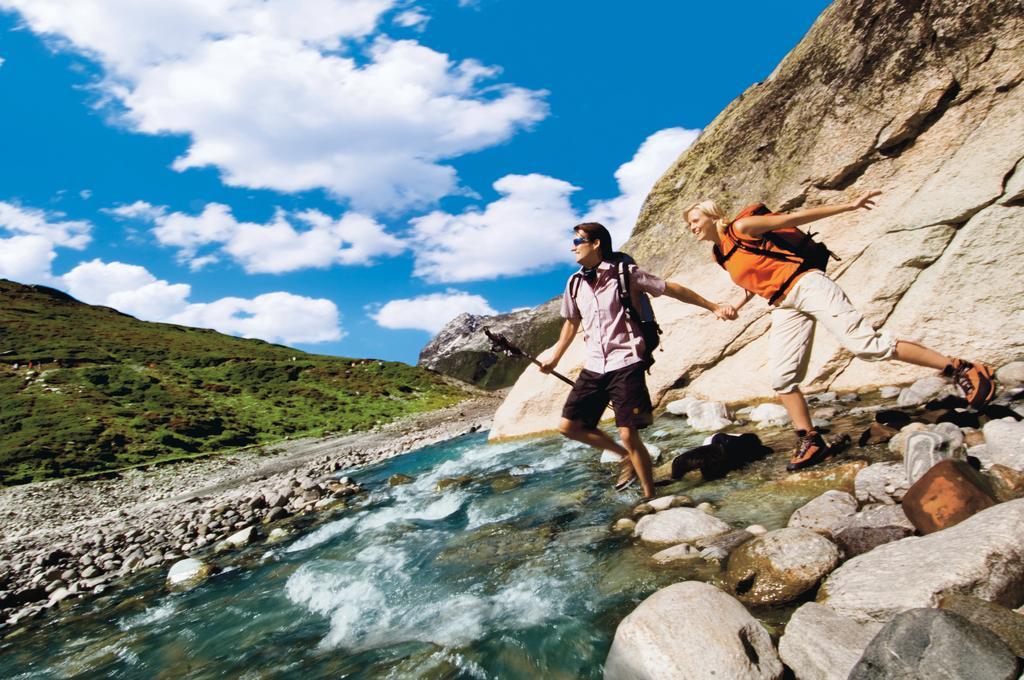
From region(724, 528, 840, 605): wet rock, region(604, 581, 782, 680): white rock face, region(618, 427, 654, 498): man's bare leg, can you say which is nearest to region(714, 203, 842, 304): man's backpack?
region(618, 427, 654, 498): man's bare leg

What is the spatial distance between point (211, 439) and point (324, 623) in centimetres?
4559

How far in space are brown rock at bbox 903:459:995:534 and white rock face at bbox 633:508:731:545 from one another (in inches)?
72.4

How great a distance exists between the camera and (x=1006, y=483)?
4488mm

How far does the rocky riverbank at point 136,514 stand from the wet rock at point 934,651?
12776 mm

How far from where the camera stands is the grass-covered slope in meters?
40.7

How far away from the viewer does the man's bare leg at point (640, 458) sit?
23.0 ft

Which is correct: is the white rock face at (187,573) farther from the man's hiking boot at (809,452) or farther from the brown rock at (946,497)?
the brown rock at (946,497)

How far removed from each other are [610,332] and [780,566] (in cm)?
326

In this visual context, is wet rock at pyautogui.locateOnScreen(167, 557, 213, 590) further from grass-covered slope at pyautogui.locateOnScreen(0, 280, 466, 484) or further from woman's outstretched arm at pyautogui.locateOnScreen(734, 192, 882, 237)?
grass-covered slope at pyautogui.locateOnScreen(0, 280, 466, 484)

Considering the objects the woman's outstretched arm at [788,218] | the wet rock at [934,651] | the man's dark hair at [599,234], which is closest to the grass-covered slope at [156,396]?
the man's dark hair at [599,234]

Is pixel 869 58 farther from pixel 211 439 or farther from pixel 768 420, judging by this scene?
pixel 211 439

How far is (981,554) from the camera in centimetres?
343

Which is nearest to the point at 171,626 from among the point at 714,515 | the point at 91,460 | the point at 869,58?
the point at 714,515

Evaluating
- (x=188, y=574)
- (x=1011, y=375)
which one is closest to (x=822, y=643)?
(x=1011, y=375)
